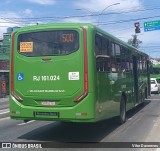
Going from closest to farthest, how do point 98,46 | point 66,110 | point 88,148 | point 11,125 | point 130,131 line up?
point 88,148
point 66,110
point 98,46
point 130,131
point 11,125

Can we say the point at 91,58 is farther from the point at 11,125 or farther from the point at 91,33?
the point at 11,125

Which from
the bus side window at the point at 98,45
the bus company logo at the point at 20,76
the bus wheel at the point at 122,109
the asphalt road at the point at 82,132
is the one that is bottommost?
the asphalt road at the point at 82,132

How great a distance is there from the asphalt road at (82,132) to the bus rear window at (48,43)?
94.1 inches

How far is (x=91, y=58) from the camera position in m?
10.1

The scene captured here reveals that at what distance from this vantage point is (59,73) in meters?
10.3

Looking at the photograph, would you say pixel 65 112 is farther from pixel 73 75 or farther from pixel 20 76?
pixel 20 76

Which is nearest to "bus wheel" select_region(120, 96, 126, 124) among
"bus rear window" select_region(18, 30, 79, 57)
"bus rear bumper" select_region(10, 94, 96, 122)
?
"bus rear bumper" select_region(10, 94, 96, 122)

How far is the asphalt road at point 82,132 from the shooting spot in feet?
34.7

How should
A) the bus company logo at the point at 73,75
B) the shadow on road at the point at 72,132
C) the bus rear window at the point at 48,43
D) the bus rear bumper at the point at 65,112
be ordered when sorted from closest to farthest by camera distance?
the bus rear bumper at the point at 65,112, the bus company logo at the point at 73,75, the bus rear window at the point at 48,43, the shadow on road at the point at 72,132

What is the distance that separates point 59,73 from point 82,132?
2.52m

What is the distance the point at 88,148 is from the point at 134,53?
9.28 metres

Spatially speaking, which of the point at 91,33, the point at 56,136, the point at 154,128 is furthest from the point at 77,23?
the point at 154,128

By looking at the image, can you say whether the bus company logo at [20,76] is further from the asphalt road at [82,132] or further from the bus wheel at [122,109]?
the bus wheel at [122,109]

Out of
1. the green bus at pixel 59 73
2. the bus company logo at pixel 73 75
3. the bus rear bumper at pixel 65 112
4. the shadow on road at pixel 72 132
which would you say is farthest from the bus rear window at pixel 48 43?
the shadow on road at pixel 72 132
